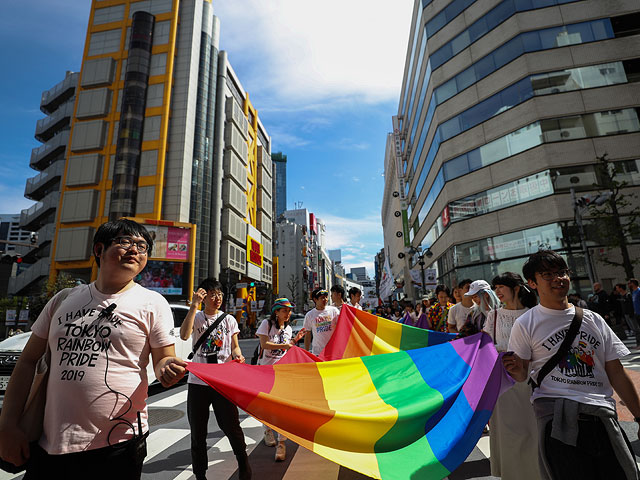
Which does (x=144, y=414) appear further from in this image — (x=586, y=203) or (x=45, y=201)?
(x=45, y=201)

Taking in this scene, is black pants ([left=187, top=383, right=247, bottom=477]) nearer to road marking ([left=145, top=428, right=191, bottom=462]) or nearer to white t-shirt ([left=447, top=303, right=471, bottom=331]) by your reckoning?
road marking ([left=145, top=428, right=191, bottom=462])

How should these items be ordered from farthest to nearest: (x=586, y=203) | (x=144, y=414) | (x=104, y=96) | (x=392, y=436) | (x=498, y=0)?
(x=104, y=96)
(x=498, y=0)
(x=586, y=203)
(x=392, y=436)
(x=144, y=414)

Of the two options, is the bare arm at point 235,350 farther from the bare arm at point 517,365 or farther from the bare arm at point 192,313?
the bare arm at point 517,365

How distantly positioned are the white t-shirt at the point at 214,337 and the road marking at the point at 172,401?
4.40 m

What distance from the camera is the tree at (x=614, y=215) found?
56.8 feet

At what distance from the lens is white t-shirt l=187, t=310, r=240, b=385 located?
4.32 meters

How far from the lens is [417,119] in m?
37.4

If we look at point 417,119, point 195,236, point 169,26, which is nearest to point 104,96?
point 169,26

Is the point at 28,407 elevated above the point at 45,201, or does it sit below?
below

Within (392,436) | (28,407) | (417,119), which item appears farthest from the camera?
(417,119)

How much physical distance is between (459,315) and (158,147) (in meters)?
41.9

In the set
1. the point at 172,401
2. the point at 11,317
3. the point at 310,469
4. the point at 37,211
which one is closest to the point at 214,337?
the point at 310,469

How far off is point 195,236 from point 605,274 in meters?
35.5

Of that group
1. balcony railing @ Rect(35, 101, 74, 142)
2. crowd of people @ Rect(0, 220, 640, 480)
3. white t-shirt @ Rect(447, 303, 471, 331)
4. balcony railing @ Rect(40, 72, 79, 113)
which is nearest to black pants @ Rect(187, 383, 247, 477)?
crowd of people @ Rect(0, 220, 640, 480)
